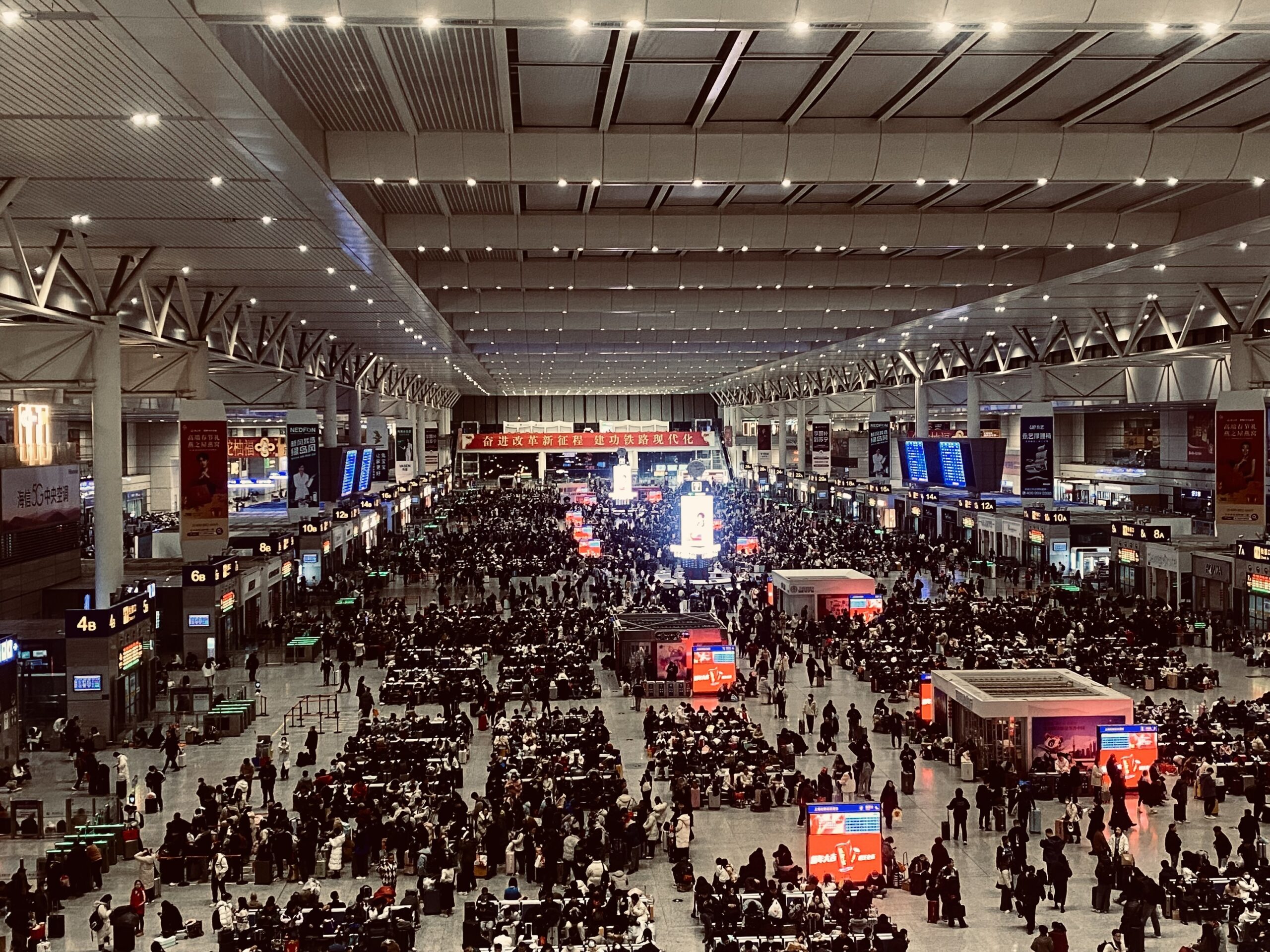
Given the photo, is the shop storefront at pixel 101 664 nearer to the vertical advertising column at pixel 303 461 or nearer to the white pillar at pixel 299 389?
the vertical advertising column at pixel 303 461

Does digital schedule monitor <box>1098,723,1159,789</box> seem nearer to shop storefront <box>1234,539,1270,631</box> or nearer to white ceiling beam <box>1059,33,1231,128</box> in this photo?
white ceiling beam <box>1059,33,1231,128</box>

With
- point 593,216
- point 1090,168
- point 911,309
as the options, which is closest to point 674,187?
point 593,216

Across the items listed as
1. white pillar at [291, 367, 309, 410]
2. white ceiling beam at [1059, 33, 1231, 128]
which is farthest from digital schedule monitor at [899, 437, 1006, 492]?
white ceiling beam at [1059, 33, 1231, 128]

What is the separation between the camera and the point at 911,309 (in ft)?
122

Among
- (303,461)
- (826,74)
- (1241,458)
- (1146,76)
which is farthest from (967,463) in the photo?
(826,74)

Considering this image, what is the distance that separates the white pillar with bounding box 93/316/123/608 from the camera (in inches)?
907

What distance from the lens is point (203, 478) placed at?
26016mm

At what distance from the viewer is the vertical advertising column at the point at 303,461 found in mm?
39188

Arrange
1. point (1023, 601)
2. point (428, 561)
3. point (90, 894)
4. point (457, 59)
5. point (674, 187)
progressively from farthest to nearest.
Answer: point (428, 561) < point (1023, 601) < point (674, 187) < point (90, 894) < point (457, 59)

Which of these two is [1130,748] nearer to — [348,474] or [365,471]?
[348,474]

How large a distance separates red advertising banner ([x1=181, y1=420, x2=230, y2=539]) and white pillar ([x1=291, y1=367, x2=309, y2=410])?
1432cm

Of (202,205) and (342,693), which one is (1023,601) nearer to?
(342,693)

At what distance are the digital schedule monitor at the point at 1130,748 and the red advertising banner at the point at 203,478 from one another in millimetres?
18261

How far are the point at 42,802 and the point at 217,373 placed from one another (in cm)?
2702
